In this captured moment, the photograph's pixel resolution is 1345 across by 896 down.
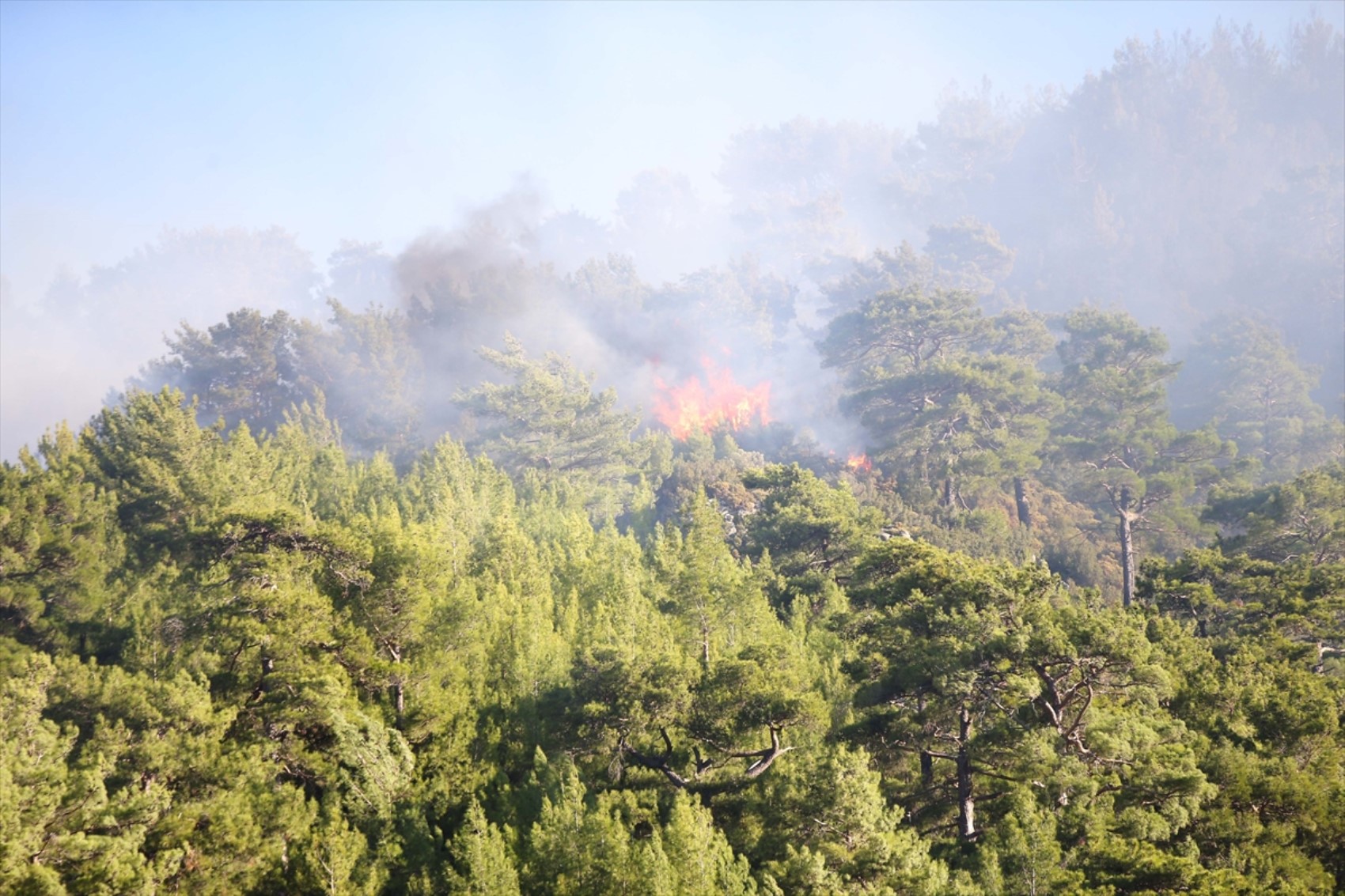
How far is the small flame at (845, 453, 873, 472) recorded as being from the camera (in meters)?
60.4

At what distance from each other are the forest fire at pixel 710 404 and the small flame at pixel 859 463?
12104mm

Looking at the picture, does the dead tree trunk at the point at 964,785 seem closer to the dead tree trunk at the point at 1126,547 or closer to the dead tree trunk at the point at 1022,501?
the dead tree trunk at the point at 1126,547

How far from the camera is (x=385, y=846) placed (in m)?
20.0

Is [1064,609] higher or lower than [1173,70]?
lower

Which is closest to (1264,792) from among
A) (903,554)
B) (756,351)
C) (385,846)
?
(903,554)

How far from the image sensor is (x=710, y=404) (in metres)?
78.9

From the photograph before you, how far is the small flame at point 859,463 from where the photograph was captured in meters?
60.4

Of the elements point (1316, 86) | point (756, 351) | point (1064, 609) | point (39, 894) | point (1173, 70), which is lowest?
point (39, 894)

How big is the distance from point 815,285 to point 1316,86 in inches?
2820

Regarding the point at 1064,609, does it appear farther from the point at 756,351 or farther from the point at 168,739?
the point at 756,351

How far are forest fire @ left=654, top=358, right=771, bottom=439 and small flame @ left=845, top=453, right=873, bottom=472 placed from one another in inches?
477

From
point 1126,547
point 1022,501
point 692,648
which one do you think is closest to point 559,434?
point 1022,501

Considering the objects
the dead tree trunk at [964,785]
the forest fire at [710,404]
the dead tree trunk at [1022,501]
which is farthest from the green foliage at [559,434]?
the dead tree trunk at [964,785]

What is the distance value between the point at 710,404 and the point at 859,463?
19.3 metres
